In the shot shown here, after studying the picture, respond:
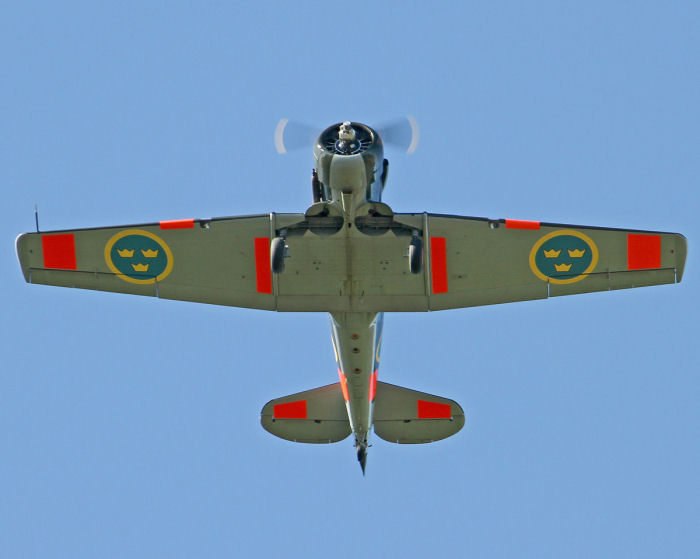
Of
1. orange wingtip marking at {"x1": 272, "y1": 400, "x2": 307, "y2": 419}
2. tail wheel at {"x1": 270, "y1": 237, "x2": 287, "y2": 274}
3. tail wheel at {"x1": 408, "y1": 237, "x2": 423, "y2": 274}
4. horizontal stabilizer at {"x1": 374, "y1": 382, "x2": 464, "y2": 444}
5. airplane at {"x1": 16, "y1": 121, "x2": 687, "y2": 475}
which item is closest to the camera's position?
tail wheel at {"x1": 408, "y1": 237, "x2": 423, "y2": 274}

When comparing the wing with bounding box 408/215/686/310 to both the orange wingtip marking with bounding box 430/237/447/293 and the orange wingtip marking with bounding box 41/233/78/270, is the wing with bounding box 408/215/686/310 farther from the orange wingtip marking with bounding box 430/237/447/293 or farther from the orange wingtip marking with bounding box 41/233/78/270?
the orange wingtip marking with bounding box 41/233/78/270

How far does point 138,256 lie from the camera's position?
23.7 metres

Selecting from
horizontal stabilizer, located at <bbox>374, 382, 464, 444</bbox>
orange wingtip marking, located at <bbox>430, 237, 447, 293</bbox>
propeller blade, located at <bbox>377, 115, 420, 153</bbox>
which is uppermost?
propeller blade, located at <bbox>377, 115, 420, 153</bbox>

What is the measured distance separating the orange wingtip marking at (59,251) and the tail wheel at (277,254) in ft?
12.7

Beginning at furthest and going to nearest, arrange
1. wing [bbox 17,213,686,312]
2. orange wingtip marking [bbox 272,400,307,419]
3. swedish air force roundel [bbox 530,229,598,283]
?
orange wingtip marking [bbox 272,400,307,419] → swedish air force roundel [bbox 530,229,598,283] → wing [bbox 17,213,686,312]

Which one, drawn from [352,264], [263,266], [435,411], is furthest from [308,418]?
[352,264]

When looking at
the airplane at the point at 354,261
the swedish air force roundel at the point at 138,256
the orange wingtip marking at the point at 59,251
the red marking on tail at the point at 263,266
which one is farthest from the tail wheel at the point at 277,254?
the orange wingtip marking at the point at 59,251

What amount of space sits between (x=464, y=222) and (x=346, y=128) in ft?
9.14

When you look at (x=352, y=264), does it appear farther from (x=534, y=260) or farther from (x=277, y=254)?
(x=534, y=260)

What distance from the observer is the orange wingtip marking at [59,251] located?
77.3ft

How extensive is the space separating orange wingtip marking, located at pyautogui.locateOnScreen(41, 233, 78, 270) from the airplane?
0.06ft

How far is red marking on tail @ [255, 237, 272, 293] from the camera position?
23469mm

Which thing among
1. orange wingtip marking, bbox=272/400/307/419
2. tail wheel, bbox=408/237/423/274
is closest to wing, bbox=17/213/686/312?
tail wheel, bbox=408/237/423/274

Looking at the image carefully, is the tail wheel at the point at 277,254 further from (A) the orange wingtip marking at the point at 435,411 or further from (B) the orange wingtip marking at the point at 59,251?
(A) the orange wingtip marking at the point at 435,411
